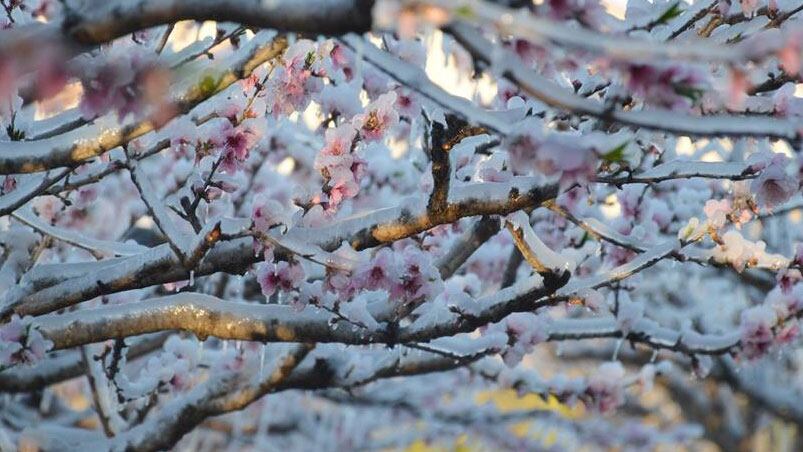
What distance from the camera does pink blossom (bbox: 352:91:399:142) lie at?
2760 millimetres

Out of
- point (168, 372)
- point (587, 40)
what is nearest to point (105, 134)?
point (587, 40)

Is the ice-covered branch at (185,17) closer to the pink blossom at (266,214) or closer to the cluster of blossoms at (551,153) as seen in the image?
the cluster of blossoms at (551,153)

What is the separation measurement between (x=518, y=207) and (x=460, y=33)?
3.33ft

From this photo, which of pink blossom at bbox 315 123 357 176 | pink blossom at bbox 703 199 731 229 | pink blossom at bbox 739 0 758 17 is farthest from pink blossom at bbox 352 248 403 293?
pink blossom at bbox 739 0 758 17

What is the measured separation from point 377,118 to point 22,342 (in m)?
1.35

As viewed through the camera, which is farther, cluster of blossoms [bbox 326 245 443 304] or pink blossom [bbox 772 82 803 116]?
cluster of blossoms [bbox 326 245 443 304]

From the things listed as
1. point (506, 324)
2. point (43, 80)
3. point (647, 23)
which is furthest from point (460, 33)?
point (506, 324)

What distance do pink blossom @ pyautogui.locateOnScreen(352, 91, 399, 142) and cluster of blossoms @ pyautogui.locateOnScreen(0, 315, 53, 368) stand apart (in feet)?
4.04

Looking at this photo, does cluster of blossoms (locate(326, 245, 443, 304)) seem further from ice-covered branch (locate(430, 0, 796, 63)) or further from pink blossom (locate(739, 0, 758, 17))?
ice-covered branch (locate(430, 0, 796, 63))

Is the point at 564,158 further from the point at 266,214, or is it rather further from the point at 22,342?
the point at 22,342

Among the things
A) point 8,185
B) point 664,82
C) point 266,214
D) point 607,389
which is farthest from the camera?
point 607,389

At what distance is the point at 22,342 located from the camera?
2840 millimetres

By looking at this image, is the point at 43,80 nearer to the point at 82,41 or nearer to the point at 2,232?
the point at 82,41

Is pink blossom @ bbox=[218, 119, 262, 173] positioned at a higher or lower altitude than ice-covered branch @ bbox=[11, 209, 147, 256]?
higher
